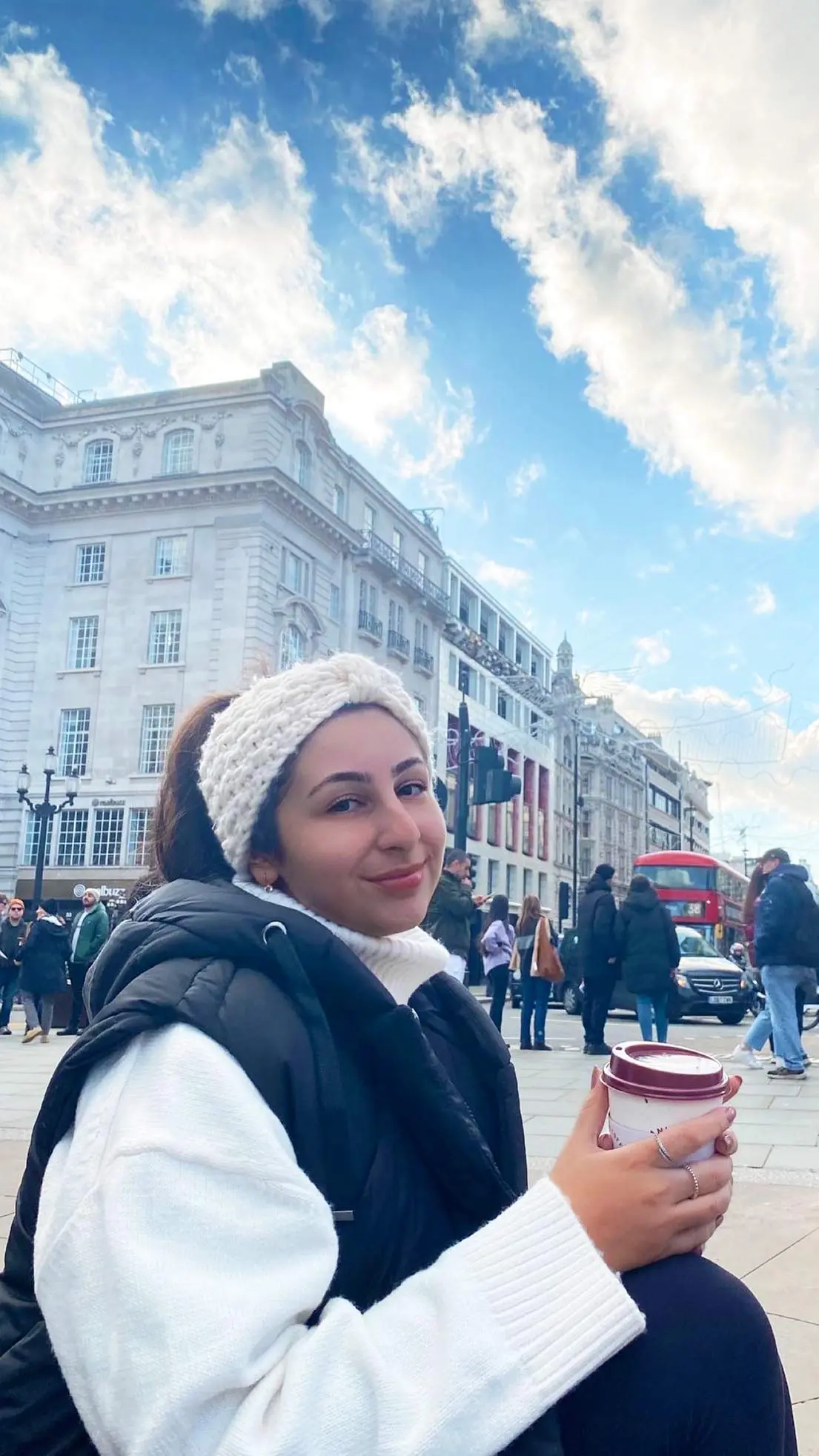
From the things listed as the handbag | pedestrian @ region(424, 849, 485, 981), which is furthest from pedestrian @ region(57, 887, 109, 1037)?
the handbag

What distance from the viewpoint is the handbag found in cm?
1016

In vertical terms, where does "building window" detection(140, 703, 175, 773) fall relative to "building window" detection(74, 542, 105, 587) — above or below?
below

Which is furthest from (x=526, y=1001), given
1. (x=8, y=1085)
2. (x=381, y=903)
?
(x=381, y=903)

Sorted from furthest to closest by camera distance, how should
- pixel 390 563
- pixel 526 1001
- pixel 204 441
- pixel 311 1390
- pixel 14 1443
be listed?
pixel 390 563, pixel 204 441, pixel 526 1001, pixel 14 1443, pixel 311 1390

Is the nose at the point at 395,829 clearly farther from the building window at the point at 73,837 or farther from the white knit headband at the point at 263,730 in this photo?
the building window at the point at 73,837

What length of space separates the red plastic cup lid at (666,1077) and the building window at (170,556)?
104ft

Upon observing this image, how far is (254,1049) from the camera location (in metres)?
1.04

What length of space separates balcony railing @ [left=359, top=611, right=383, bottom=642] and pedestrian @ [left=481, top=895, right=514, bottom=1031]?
26.7 m

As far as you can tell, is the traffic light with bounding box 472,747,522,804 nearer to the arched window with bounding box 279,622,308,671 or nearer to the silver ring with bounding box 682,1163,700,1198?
the silver ring with bounding box 682,1163,700,1198

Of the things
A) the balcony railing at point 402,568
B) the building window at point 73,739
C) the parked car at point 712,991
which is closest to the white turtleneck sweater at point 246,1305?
the parked car at point 712,991

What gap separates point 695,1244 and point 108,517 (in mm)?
33956

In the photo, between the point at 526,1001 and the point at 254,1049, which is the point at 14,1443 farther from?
the point at 526,1001

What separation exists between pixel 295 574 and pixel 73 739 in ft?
28.0

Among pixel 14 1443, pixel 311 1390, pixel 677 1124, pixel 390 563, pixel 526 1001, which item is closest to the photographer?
pixel 311 1390
